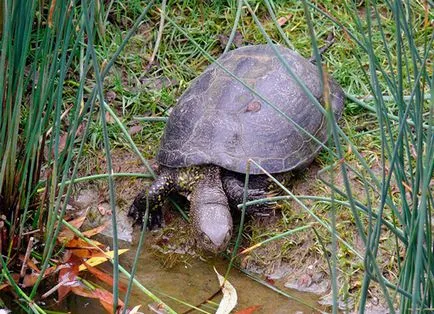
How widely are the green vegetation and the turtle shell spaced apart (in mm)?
186

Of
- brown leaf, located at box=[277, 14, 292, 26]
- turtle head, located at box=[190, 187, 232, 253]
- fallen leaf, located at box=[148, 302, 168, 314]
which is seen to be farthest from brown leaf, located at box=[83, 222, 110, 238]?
brown leaf, located at box=[277, 14, 292, 26]

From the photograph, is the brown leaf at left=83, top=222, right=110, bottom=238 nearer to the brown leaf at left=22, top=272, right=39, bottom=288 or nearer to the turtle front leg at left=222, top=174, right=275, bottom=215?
the brown leaf at left=22, top=272, right=39, bottom=288

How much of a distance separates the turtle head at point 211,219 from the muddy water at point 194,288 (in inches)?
5.1

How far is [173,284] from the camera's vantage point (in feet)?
13.7

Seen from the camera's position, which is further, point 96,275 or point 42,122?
point 96,275

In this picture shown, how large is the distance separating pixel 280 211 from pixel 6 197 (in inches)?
52.8

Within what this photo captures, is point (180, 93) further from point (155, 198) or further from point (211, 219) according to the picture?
point (211, 219)

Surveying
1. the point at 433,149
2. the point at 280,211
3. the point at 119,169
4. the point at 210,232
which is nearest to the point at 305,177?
the point at 280,211

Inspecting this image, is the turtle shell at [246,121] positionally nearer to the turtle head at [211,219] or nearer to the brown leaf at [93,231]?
the turtle head at [211,219]

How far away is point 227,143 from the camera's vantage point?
4.35 m

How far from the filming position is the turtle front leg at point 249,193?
14.3 feet

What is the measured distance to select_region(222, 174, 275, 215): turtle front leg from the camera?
4.35 m

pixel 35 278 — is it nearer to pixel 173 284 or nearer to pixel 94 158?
pixel 173 284

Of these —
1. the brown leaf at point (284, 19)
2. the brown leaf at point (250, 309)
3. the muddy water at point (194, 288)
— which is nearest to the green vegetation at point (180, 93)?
the brown leaf at point (284, 19)
